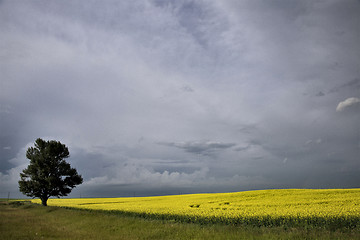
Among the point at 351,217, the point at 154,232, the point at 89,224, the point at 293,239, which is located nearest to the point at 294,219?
the point at 351,217

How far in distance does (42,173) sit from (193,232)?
40511 millimetres

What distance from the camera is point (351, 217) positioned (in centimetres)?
1683

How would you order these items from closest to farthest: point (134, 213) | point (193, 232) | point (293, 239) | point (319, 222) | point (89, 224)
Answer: point (293, 239)
point (193, 232)
point (319, 222)
point (89, 224)
point (134, 213)

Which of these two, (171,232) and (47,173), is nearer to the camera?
(171,232)

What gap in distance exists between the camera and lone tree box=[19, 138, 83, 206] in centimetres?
4594

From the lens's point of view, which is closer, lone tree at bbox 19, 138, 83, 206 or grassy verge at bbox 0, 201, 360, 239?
grassy verge at bbox 0, 201, 360, 239

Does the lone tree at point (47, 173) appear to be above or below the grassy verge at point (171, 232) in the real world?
above

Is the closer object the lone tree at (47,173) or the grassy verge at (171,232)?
the grassy verge at (171,232)

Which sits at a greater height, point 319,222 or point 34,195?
point 34,195

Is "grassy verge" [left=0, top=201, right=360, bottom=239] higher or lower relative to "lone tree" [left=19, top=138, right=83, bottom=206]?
lower

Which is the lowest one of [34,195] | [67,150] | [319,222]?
[319,222]

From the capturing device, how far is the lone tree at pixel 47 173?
151 ft

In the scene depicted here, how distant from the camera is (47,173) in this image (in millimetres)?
46938

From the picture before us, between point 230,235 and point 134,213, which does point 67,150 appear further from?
point 230,235
